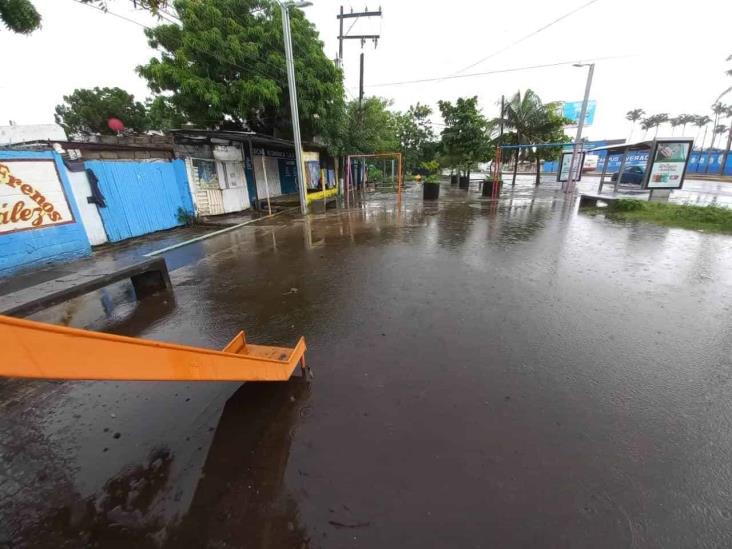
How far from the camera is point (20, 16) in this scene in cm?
720

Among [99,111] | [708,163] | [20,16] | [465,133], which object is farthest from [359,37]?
[708,163]

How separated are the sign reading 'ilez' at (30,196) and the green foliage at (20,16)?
3887 millimetres

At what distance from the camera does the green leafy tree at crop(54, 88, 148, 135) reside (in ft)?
107

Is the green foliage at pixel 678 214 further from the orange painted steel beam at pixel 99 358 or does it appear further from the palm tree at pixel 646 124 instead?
the palm tree at pixel 646 124

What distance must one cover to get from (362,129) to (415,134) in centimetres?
1192

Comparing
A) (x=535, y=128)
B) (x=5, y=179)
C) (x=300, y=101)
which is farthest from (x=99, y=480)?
(x=535, y=128)

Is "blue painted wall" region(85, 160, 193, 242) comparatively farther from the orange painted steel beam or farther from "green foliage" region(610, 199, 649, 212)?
"green foliage" region(610, 199, 649, 212)

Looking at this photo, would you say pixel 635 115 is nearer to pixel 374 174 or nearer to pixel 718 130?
pixel 718 130

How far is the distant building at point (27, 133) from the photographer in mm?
12100

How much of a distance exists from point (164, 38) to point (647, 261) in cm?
1703

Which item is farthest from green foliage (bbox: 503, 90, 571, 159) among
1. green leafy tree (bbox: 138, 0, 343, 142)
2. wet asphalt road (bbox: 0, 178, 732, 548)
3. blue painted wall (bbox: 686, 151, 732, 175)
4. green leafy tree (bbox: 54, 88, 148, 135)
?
green leafy tree (bbox: 54, 88, 148, 135)

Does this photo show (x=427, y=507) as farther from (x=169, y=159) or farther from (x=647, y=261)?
(x=169, y=159)

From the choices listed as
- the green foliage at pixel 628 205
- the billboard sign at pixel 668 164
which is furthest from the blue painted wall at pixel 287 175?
the billboard sign at pixel 668 164

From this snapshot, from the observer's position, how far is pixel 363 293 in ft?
15.6
